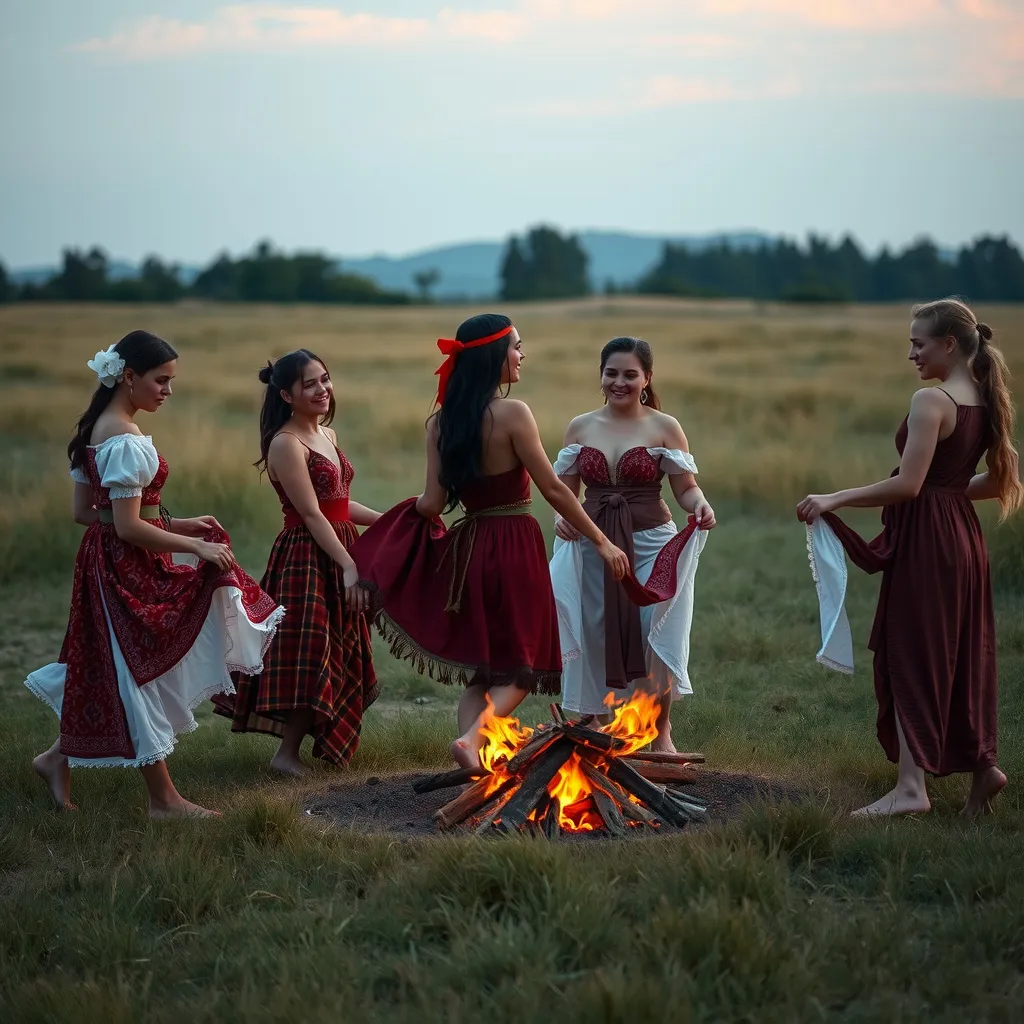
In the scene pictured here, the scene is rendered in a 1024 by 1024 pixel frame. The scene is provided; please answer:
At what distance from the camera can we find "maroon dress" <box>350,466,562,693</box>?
5.21m

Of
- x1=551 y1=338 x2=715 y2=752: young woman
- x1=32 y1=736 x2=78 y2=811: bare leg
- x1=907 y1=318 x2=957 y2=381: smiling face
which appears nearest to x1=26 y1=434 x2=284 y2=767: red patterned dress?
x1=32 y1=736 x2=78 y2=811: bare leg

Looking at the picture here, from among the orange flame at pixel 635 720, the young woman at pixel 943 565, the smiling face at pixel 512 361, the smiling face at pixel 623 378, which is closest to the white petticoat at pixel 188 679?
the smiling face at pixel 512 361

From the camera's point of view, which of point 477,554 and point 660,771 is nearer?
point 477,554

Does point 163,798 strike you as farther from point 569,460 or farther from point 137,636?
point 569,460

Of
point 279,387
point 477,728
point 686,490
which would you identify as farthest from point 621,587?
point 279,387

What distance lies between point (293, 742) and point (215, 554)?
49.6 inches

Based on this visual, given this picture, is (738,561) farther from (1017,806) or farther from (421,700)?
(1017,806)

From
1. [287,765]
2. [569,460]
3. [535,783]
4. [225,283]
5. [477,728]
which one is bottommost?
[287,765]

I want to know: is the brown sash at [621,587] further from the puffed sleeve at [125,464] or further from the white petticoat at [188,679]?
A: the puffed sleeve at [125,464]

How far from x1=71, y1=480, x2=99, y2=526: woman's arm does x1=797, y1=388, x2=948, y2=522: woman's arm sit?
9.44ft

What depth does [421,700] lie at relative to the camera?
7.93 metres

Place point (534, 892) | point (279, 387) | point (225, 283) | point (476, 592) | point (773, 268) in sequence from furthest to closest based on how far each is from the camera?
point (773, 268)
point (225, 283)
point (279, 387)
point (476, 592)
point (534, 892)

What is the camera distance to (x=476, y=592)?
5195 millimetres

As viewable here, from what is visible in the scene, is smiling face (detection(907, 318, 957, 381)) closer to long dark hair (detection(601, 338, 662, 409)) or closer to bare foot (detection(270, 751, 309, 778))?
long dark hair (detection(601, 338, 662, 409))
